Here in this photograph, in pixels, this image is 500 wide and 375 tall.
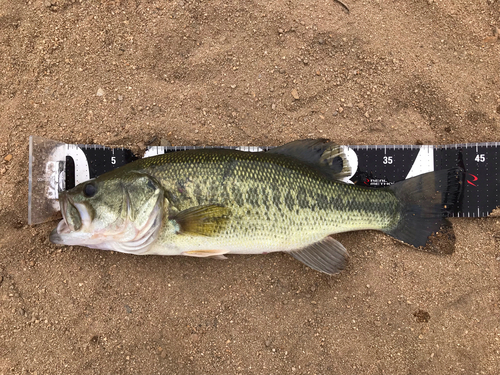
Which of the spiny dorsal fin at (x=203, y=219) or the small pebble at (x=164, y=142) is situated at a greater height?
the small pebble at (x=164, y=142)

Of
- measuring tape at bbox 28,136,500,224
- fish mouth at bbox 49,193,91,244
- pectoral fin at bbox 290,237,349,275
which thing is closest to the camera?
fish mouth at bbox 49,193,91,244

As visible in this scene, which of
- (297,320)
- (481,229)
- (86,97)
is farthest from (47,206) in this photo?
(481,229)

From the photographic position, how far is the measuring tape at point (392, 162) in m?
3.00

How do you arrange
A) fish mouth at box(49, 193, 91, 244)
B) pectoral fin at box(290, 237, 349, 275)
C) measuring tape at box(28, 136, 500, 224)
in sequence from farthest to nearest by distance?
measuring tape at box(28, 136, 500, 224), pectoral fin at box(290, 237, 349, 275), fish mouth at box(49, 193, 91, 244)

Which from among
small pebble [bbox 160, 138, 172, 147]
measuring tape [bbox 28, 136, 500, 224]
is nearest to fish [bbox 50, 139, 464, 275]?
measuring tape [bbox 28, 136, 500, 224]

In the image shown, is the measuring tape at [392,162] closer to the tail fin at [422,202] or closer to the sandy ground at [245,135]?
the sandy ground at [245,135]

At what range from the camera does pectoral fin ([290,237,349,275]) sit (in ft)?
9.15

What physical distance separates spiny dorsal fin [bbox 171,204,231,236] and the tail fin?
1472 mm

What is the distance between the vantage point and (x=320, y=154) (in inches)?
111

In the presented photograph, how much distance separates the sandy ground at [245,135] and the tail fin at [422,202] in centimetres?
26

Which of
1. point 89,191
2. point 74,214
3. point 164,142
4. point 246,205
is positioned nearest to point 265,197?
point 246,205

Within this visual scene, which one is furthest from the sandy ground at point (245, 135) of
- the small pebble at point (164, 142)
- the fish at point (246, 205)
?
the fish at point (246, 205)

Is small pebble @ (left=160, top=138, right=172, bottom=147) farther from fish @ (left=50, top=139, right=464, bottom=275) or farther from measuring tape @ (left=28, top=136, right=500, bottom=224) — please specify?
fish @ (left=50, top=139, right=464, bottom=275)

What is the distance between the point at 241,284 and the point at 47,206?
6.12ft
